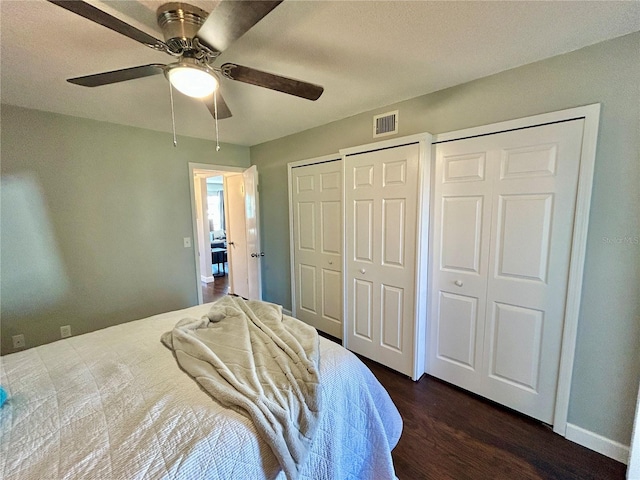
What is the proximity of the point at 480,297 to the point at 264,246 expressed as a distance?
2675 millimetres

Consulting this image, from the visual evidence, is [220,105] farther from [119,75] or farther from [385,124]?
[385,124]

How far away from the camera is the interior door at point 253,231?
3398mm

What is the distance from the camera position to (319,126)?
9.71 feet

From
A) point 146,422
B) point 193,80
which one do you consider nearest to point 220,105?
point 193,80

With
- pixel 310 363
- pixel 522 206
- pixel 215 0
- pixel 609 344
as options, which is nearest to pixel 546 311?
pixel 609 344

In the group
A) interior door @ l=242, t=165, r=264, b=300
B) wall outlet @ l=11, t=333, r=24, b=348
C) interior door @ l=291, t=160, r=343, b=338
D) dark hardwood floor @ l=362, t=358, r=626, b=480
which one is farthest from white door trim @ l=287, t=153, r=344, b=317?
wall outlet @ l=11, t=333, r=24, b=348

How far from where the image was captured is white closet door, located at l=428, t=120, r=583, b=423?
65.7 inches


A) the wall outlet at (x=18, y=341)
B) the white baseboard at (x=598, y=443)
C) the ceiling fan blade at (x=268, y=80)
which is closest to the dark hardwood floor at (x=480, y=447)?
the white baseboard at (x=598, y=443)

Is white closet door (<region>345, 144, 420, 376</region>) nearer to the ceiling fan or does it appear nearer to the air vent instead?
the air vent

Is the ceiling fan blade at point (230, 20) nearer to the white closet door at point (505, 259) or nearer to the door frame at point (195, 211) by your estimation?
the white closet door at point (505, 259)

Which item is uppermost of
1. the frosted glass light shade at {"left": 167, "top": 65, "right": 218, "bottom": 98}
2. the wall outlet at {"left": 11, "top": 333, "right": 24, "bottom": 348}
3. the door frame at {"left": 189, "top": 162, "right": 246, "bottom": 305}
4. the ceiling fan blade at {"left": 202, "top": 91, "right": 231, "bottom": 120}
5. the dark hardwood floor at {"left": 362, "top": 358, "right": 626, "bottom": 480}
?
the ceiling fan blade at {"left": 202, "top": 91, "right": 231, "bottom": 120}

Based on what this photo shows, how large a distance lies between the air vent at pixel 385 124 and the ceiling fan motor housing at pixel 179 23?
5.32 feet

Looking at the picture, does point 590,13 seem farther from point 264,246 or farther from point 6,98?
point 6,98

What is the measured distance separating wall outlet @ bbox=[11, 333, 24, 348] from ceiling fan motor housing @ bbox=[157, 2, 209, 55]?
9.16 ft
